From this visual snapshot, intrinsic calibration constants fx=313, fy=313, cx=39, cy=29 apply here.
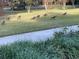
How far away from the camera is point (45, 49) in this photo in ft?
25.3

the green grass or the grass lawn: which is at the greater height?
the green grass

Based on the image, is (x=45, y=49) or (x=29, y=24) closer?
(x=45, y=49)

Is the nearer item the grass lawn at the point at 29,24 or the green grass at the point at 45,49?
the green grass at the point at 45,49

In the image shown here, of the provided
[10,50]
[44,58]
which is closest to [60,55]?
[44,58]

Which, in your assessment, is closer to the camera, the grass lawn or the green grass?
the green grass

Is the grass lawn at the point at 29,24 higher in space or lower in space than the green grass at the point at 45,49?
lower

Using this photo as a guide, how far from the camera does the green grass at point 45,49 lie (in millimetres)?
6914

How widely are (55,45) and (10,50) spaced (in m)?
1.52

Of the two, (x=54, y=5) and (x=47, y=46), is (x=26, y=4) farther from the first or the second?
(x=47, y=46)

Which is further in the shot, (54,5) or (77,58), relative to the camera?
(54,5)

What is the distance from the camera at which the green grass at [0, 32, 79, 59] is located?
22.7ft

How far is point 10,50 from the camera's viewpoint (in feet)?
23.3

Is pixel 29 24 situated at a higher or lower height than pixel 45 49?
lower

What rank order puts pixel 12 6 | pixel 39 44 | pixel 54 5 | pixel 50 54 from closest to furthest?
pixel 50 54
pixel 39 44
pixel 12 6
pixel 54 5
